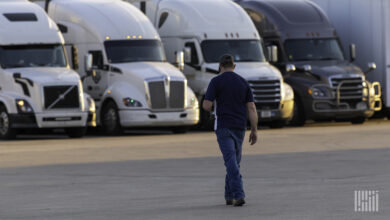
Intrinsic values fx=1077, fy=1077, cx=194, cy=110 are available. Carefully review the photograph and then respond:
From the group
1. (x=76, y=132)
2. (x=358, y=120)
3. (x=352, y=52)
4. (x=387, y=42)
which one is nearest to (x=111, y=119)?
(x=76, y=132)

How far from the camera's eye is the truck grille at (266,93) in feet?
94.1

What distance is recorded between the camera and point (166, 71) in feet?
88.7

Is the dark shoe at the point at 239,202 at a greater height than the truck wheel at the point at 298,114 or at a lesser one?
greater

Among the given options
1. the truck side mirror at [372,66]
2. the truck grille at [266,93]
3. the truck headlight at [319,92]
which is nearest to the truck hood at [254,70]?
the truck grille at [266,93]

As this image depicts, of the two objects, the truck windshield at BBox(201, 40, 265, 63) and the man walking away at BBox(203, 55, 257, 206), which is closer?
the man walking away at BBox(203, 55, 257, 206)

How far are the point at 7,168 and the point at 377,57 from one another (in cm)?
1698

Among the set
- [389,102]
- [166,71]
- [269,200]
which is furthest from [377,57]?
[269,200]

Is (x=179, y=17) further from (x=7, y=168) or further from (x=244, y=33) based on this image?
(x=7, y=168)

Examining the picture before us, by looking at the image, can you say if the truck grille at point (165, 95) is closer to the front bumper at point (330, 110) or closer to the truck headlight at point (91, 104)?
the truck headlight at point (91, 104)

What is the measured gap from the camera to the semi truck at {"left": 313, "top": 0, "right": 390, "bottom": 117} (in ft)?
102

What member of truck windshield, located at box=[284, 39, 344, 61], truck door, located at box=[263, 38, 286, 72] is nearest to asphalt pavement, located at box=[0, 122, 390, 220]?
truck door, located at box=[263, 38, 286, 72]

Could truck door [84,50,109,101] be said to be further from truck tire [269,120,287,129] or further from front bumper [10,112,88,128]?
truck tire [269,120,287,129]

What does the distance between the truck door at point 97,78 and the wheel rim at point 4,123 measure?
2926mm

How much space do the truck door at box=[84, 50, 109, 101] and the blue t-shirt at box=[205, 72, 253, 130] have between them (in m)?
15.9
